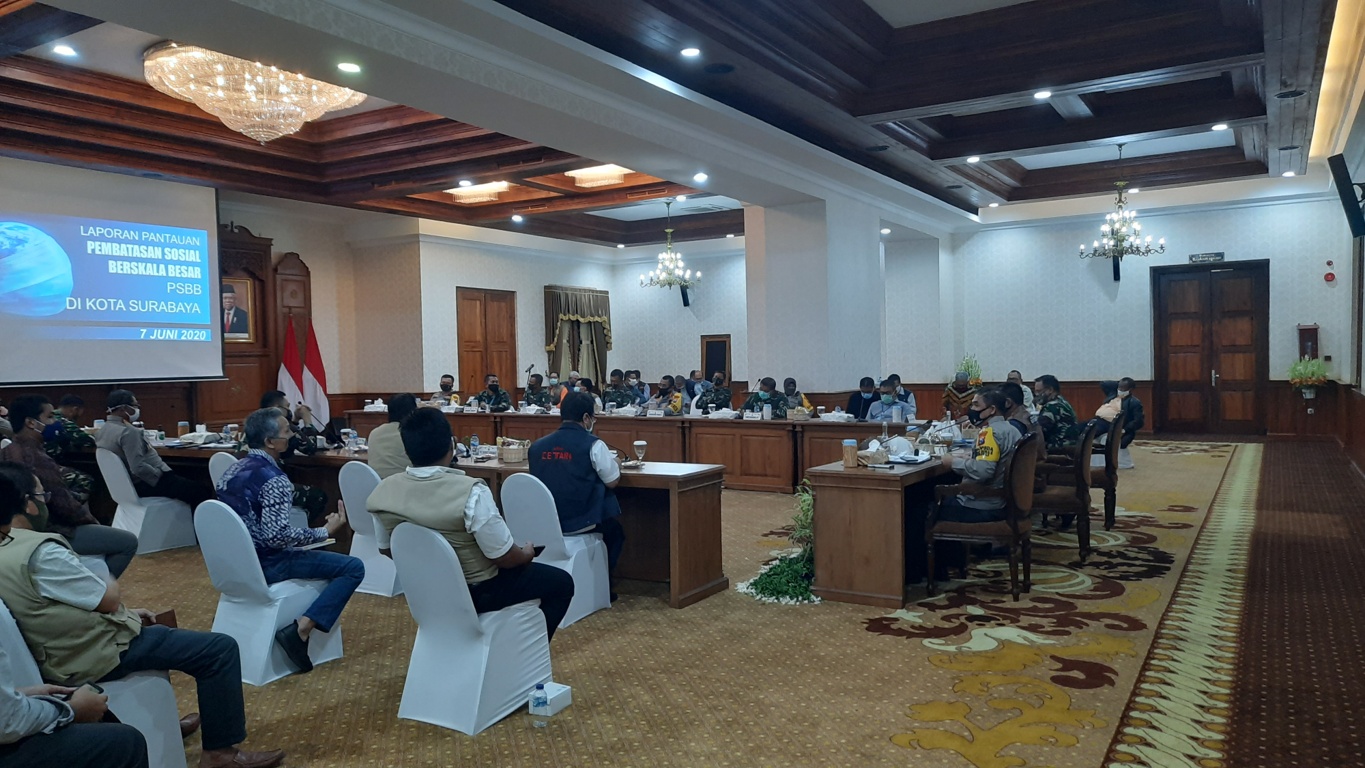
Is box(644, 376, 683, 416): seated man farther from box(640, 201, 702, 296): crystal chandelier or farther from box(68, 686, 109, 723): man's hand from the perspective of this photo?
box(68, 686, 109, 723): man's hand

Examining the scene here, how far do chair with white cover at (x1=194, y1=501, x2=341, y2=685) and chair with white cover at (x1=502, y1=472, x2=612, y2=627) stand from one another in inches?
39.7

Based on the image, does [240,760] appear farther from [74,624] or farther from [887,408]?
[887,408]

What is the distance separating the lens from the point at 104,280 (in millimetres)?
9844

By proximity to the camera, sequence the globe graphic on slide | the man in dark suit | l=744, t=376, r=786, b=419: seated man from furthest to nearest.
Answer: the man in dark suit < l=744, t=376, r=786, b=419: seated man < the globe graphic on slide

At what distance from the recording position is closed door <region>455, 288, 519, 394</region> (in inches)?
575

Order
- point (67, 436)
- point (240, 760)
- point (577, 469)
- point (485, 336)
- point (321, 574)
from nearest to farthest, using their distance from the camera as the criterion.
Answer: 1. point (240, 760)
2. point (321, 574)
3. point (577, 469)
4. point (67, 436)
5. point (485, 336)

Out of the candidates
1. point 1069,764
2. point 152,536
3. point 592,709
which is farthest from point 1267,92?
point 152,536

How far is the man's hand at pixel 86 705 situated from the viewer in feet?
7.51

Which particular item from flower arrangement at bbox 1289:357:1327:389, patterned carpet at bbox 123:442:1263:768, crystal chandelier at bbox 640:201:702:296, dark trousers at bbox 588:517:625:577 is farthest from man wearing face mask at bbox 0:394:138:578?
flower arrangement at bbox 1289:357:1327:389

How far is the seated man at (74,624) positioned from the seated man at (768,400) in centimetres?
686

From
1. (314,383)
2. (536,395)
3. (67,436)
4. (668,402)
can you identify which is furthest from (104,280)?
(668,402)

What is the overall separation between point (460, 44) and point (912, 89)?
4.05m

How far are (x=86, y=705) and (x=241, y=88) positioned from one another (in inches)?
246

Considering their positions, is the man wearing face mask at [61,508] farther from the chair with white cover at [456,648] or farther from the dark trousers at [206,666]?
the chair with white cover at [456,648]
